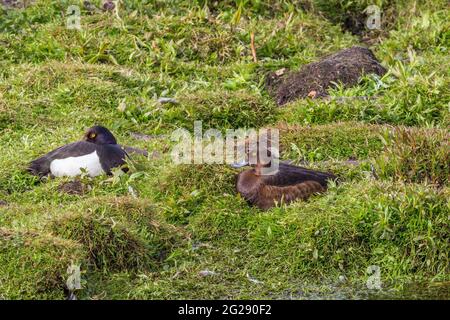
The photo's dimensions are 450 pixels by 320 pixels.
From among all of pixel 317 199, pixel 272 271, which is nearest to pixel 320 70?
pixel 317 199

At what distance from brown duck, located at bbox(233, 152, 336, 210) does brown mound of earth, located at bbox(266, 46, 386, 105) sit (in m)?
2.63

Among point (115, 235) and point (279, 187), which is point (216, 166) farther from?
point (115, 235)

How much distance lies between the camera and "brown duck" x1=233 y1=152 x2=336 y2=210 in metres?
8.49

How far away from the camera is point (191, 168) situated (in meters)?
8.72

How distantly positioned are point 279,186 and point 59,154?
6.06 ft

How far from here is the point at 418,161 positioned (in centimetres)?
855

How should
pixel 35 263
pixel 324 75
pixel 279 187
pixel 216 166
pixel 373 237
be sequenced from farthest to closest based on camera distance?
pixel 324 75
pixel 216 166
pixel 279 187
pixel 373 237
pixel 35 263

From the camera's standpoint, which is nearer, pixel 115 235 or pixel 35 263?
pixel 35 263

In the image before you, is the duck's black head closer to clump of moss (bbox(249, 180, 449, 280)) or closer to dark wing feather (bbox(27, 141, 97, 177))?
dark wing feather (bbox(27, 141, 97, 177))

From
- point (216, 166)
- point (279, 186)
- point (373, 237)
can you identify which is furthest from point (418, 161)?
point (216, 166)

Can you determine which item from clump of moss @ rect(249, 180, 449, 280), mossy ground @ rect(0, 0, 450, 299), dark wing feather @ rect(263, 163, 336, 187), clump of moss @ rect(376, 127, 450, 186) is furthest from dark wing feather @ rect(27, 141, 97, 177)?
clump of moss @ rect(376, 127, 450, 186)

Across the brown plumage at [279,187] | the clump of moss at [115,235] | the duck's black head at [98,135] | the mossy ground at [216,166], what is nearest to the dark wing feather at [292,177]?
the brown plumage at [279,187]

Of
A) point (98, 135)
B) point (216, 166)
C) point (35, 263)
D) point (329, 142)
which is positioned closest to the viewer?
point (35, 263)
